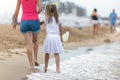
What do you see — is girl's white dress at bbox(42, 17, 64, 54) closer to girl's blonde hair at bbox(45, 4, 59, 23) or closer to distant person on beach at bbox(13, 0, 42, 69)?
girl's blonde hair at bbox(45, 4, 59, 23)

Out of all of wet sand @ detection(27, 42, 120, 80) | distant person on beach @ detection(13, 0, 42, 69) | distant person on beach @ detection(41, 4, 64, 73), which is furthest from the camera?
distant person on beach @ detection(13, 0, 42, 69)

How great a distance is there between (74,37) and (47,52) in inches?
515

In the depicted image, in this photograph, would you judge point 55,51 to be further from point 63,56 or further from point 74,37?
point 74,37

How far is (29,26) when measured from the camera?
8.17 metres

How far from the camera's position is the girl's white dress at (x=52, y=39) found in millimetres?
8070

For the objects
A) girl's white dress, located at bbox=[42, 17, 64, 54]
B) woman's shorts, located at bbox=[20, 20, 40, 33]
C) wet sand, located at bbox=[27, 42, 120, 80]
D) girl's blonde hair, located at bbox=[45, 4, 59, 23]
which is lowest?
wet sand, located at bbox=[27, 42, 120, 80]

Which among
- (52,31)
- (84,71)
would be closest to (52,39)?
(52,31)

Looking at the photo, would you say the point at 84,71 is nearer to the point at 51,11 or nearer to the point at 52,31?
the point at 52,31

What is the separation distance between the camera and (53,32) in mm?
8117

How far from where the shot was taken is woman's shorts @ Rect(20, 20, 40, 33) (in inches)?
321

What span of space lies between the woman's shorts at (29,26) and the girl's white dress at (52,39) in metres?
0.19

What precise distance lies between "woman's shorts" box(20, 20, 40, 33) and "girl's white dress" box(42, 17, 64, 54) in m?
0.19

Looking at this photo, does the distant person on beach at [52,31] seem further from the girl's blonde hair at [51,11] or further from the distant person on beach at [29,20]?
the distant person on beach at [29,20]

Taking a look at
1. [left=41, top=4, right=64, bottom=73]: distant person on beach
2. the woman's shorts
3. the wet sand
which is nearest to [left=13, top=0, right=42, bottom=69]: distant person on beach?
the woman's shorts
